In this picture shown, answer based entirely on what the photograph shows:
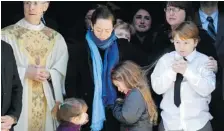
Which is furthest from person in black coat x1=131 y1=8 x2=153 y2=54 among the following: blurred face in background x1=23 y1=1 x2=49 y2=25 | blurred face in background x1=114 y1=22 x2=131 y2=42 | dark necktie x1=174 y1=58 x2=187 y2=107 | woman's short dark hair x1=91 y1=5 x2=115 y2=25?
blurred face in background x1=23 y1=1 x2=49 y2=25

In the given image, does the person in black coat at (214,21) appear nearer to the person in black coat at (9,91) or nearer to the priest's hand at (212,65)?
the priest's hand at (212,65)

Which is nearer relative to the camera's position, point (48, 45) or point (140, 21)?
point (48, 45)

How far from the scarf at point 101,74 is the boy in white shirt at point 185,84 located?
36cm

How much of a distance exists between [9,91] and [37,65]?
526mm

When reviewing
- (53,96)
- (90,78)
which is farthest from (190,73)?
(53,96)

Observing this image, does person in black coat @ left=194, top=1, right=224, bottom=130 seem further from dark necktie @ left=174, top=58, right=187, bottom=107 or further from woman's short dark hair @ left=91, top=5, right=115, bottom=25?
woman's short dark hair @ left=91, top=5, right=115, bottom=25

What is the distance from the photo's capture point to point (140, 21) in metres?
5.34

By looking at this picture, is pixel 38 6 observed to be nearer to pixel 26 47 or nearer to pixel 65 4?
pixel 26 47

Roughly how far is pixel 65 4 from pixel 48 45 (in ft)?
4.69

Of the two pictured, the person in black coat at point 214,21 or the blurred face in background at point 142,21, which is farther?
the blurred face in background at point 142,21

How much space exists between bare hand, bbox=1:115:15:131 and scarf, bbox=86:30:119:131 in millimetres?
732

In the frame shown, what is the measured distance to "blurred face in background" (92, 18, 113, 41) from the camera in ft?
15.0

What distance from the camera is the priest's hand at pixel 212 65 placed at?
450 cm

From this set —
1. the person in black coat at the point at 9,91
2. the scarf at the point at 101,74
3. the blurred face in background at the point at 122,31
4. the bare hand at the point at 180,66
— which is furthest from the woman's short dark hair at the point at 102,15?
the person in black coat at the point at 9,91
